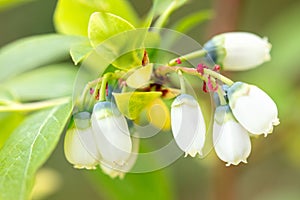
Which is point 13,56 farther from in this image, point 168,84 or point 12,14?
point 12,14

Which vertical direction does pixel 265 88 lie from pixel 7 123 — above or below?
below

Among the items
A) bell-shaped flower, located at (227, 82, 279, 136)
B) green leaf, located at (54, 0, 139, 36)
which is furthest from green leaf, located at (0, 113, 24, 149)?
bell-shaped flower, located at (227, 82, 279, 136)

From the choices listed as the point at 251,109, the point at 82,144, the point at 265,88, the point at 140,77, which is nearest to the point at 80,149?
the point at 82,144

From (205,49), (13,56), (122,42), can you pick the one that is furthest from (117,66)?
(13,56)

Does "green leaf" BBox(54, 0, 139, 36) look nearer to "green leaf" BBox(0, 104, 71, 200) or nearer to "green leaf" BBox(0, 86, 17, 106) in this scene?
"green leaf" BBox(0, 86, 17, 106)

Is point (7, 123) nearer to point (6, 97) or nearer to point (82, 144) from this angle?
point (6, 97)

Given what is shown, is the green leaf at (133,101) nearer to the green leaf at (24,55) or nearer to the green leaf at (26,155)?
the green leaf at (26,155)

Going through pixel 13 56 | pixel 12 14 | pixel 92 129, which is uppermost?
pixel 92 129
